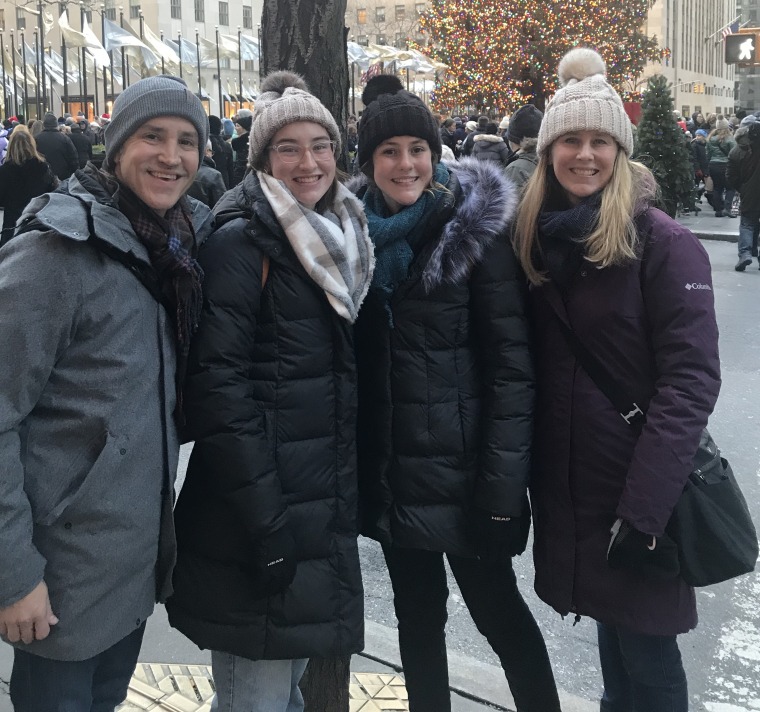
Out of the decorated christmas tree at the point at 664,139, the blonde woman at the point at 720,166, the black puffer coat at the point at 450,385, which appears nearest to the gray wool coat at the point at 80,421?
the black puffer coat at the point at 450,385

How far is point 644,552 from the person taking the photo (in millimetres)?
2270

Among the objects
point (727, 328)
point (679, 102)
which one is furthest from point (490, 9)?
point (679, 102)

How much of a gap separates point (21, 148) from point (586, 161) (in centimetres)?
876

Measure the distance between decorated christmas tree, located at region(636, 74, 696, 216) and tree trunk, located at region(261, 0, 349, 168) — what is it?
41.9 feet

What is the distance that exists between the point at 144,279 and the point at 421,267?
31.5 inches

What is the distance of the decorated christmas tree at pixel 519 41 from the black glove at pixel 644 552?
29010 mm

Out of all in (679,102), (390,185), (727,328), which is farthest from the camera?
(679,102)

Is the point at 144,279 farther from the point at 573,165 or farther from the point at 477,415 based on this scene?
the point at 573,165

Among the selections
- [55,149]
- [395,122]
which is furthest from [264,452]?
[55,149]

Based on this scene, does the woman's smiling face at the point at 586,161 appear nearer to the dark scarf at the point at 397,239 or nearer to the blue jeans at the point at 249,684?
the dark scarf at the point at 397,239

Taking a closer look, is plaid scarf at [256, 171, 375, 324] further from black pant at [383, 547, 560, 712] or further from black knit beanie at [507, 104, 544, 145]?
black knit beanie at [507, 104, 544, 145]

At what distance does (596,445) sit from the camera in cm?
239

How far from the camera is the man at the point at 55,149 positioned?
14367 millimetres

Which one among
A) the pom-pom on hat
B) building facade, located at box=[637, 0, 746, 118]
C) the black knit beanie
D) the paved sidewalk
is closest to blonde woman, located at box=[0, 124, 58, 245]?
the black knit beanie
